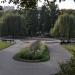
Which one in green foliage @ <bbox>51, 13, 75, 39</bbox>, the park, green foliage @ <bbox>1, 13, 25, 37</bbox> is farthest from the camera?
green foliage @ <bbox>1, 13, 25, 37</bbox>

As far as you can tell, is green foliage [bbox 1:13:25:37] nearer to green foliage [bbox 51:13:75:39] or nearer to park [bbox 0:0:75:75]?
park [bbox 0:0:75:75]

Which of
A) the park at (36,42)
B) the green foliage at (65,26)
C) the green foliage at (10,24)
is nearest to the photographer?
the park at (36,42)

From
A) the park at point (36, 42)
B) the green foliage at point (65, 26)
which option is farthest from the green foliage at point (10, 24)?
the green foliage at point (65, 26)

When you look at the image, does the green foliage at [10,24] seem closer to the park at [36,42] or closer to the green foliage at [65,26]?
the park at [36,42]

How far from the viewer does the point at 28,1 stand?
17.7ft

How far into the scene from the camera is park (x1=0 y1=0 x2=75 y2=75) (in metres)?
7.07

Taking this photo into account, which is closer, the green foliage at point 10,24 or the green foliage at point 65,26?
the green foliage at point 65,26

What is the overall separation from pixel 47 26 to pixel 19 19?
3666 cm

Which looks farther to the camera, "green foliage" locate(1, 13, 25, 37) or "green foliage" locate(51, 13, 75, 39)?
"green foliage" locate(1, 13, 25, 37)

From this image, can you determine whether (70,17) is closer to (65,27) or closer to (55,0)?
(65,27)

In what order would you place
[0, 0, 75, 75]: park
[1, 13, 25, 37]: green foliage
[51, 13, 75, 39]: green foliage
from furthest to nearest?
[1, 13, 25, 37]: green foliage
[51, 13, 75, 39]: green foliage
[0, 0, 75, 75]: park

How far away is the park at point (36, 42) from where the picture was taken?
707 cm

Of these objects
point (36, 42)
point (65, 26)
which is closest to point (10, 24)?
point (65, 26)

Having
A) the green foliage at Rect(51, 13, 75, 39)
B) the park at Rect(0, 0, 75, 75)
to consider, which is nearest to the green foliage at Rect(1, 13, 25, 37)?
the park at Rect(0, 0, 75, 75)
